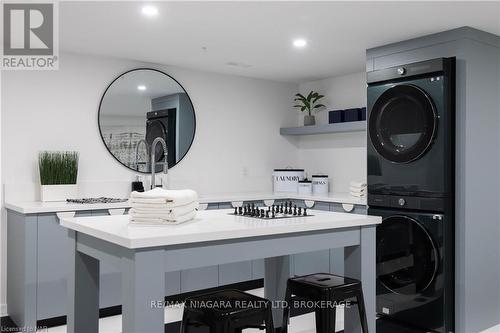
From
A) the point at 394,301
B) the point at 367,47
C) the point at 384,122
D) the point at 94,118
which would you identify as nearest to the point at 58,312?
the point at 94,118

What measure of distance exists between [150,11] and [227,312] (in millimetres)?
2026

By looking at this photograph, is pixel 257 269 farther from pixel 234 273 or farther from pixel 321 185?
pixel 321 185

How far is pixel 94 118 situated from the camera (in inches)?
173

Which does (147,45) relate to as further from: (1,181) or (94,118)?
(1,181)

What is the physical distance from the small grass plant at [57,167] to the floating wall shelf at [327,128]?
252 cm

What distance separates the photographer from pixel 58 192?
3.97m

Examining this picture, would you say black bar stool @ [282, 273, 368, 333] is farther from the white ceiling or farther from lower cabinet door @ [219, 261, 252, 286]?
lower cabinet door @ [219, 261, 252, 286]

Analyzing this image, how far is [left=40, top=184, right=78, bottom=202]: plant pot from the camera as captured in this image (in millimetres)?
3905

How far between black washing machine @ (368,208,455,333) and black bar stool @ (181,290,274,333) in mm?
1742

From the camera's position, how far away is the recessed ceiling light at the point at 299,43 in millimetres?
3812

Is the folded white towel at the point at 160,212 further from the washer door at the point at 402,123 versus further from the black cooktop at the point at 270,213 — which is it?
the washer door at the point at 402,123

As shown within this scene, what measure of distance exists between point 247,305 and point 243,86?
11.7ft

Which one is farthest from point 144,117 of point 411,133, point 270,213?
point 411,133

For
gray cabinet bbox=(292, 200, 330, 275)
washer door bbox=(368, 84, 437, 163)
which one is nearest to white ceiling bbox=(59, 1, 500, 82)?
washer door bbox=(368, 84, 437, 163)
